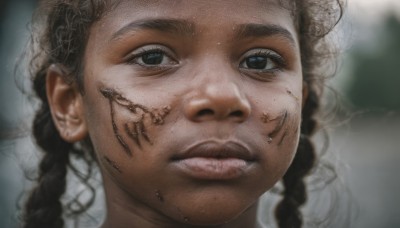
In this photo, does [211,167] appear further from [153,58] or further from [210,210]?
[153,58]

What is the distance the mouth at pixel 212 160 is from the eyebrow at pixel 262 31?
0.40 metres

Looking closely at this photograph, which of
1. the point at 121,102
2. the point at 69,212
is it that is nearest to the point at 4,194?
the point at 69,212

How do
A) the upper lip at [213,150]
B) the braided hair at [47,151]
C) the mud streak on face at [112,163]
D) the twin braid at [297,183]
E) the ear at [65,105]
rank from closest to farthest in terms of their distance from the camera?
the upper lip at [213,150], the mud streak on face at [112,163], the ear at [65,105], the braided hair at [47,151], the twin braid at [297,183]

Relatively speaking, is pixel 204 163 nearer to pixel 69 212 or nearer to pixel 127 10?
pixel 127 10

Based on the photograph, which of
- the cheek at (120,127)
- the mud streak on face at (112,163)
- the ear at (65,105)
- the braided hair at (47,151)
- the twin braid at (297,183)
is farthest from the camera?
the twin braid at (297,183)

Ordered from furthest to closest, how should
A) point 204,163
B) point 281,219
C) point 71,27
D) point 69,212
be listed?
1. point 69,212
2. point 281,219
3. point 71,27
4. point 204,163

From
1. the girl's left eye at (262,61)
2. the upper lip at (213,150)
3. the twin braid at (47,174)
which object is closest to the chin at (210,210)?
the upper lip at (213,150)

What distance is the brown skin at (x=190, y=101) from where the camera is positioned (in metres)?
2.05

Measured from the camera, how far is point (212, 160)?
2.02m

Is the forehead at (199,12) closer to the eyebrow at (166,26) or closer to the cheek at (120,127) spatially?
the eyebrow at (166,26)

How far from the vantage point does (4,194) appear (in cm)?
494

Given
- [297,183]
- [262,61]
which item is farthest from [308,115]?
[262,61]

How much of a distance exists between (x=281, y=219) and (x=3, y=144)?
→ 5.38 feet

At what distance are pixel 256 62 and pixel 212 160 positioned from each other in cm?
Answer: 44
